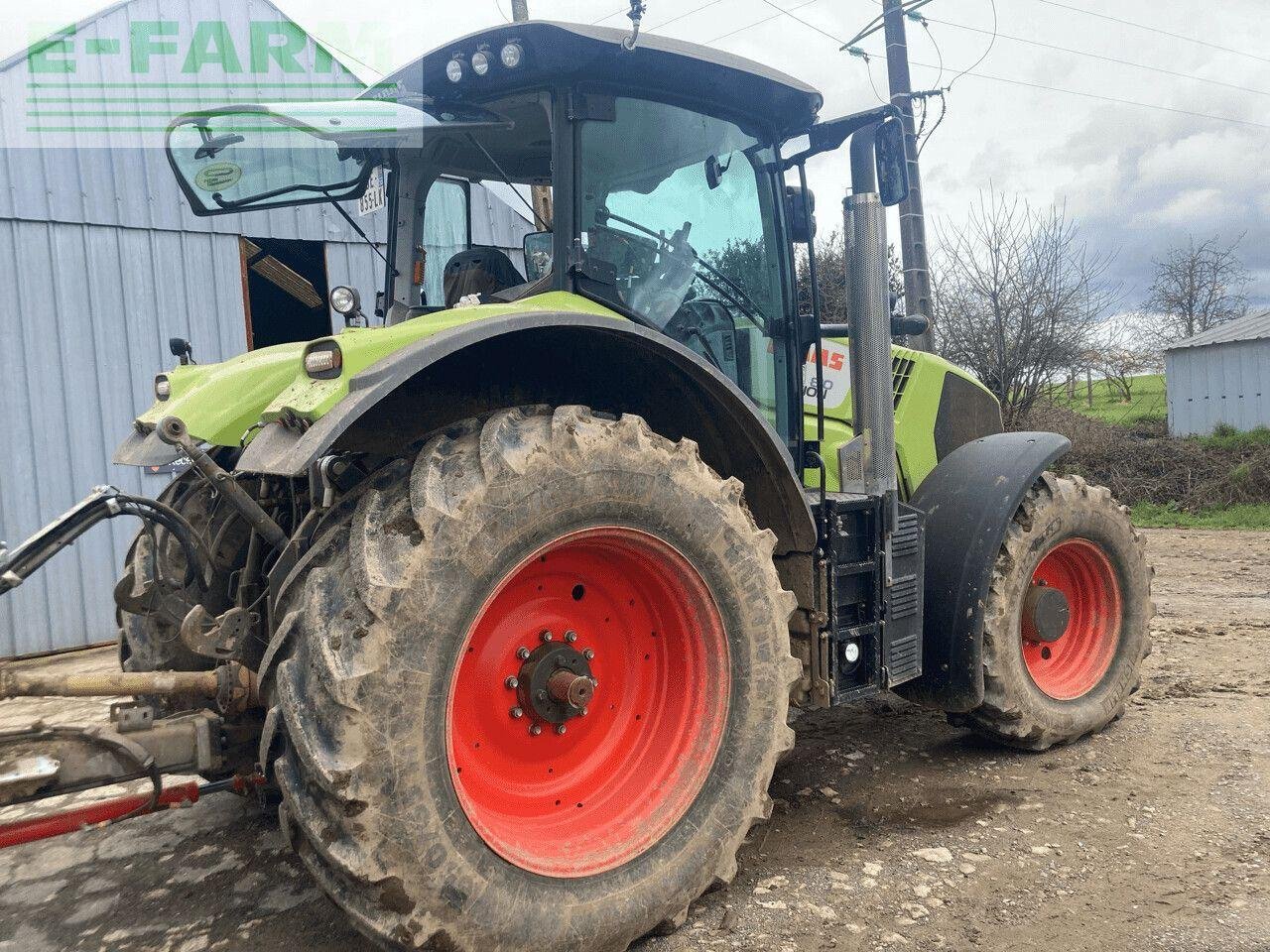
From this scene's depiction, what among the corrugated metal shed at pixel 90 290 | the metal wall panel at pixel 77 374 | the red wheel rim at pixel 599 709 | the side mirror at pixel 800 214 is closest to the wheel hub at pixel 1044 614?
the side mirror at pixel 800 214

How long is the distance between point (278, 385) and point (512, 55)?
119cm

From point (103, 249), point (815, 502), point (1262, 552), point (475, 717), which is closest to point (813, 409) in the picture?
point (815, 502)

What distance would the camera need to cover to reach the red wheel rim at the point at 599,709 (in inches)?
104

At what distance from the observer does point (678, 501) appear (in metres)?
2.75

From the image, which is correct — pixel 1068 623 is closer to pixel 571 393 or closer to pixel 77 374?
pixel 571 393

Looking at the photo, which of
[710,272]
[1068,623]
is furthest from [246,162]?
[1068,623]

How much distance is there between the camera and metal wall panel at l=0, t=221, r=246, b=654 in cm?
703

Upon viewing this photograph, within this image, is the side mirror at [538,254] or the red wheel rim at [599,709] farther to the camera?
the side mirror at [538,254]

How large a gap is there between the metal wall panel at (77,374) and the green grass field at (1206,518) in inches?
434

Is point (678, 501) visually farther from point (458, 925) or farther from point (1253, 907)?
point (1253, 907)

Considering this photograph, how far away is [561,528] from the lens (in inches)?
100

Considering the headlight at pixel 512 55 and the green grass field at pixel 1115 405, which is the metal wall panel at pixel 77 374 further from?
the green grass field at pixel 1115 405

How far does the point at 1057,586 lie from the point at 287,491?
3.30 metres

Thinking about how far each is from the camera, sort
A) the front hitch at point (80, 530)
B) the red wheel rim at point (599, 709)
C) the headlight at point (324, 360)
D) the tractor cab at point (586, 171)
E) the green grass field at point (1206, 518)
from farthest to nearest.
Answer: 1. the green grass field at point (1206, 518)
2. the tractor cab at point (586, 171)
3. the red wheel rim at point (599, 709)
4. the headlight at point (324, 360)
5. the front hitch at point (80, 530)
